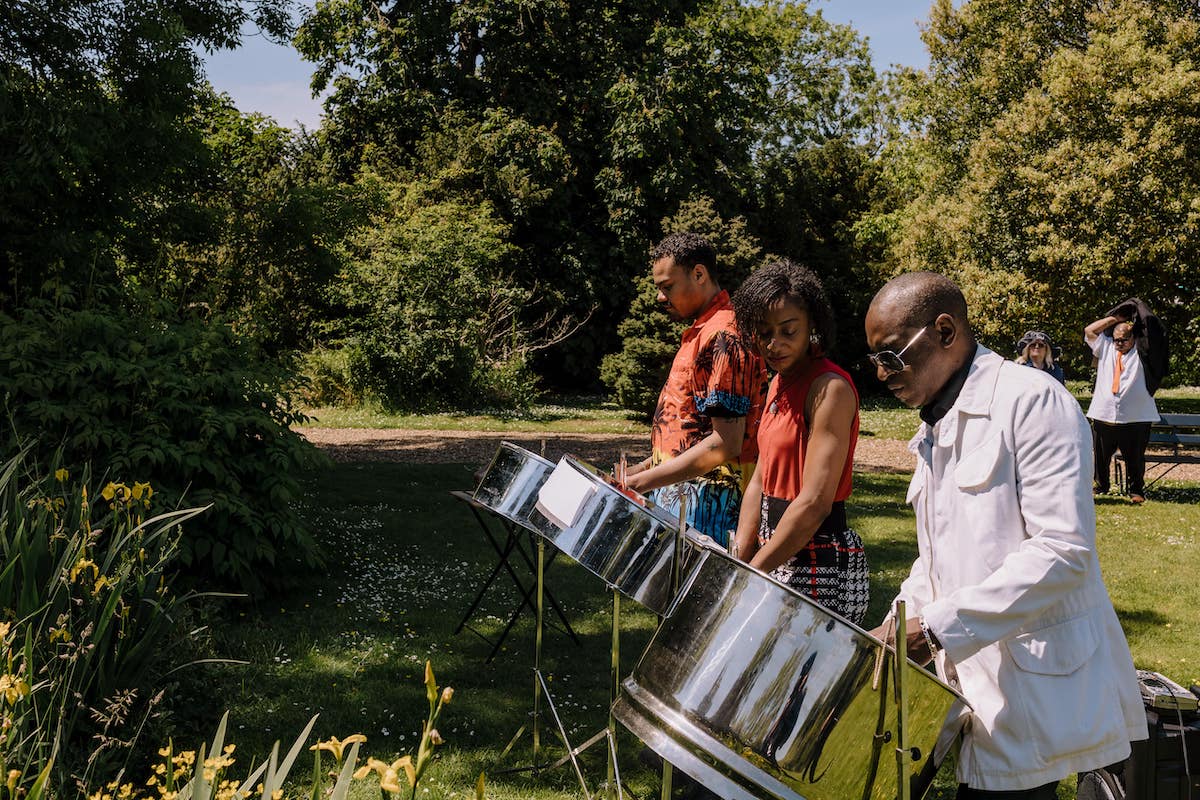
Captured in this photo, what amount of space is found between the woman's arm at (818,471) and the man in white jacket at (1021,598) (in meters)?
0.49

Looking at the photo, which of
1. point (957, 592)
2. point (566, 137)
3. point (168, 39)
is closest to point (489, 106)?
point (566, 137)

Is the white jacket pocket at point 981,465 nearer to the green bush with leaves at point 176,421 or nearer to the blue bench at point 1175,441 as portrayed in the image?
the green bush with leaves at point 176,421

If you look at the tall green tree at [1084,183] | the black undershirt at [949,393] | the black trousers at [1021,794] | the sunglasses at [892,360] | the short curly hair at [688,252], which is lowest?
the black trousers at [1021,794]

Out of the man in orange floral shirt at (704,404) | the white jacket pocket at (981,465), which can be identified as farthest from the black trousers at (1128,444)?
the white jacket pocket at (981,465)

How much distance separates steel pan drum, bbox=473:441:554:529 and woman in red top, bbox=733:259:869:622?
54 centimetres

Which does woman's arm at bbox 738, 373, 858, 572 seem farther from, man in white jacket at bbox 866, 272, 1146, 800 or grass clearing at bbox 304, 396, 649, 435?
grass clearing at bbox 304, 396, 649, 435

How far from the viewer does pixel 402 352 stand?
12688 millimetres

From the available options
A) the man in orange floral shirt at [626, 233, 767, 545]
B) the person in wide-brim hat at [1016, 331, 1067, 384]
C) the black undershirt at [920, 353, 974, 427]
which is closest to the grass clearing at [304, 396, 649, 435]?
the person in wide-brim hat at [1016, 331, 1067, 384]

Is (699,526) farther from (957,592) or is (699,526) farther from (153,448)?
(153,448)

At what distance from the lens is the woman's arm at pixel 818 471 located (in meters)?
1.95

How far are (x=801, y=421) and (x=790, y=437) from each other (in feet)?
0.15

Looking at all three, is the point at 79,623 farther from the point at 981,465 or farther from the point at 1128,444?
the point at 1128,444

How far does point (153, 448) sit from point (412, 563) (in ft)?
5.59

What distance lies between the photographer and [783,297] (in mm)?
2096
